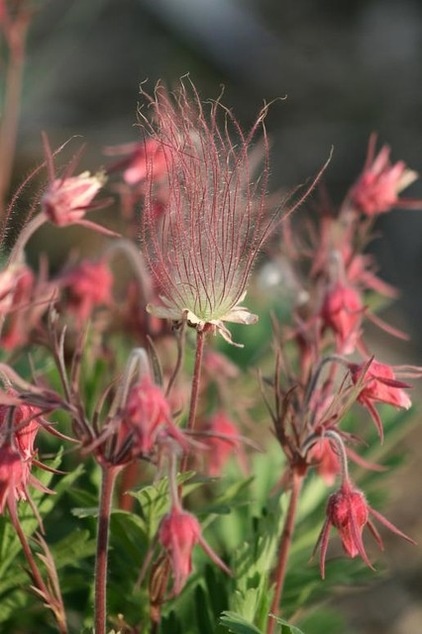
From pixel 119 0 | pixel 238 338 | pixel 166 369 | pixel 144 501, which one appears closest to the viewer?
pixel 144 501

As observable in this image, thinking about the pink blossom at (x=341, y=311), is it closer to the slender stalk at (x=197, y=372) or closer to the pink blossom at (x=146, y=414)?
the slender stalk at (x=197, y=372)

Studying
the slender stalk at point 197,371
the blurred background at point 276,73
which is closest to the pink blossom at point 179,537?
the slender stalk at point 197,371

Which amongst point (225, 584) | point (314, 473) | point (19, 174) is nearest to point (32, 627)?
point (225, 584)

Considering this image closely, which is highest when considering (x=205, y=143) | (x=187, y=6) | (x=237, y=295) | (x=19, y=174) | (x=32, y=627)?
(x=187, y=6)

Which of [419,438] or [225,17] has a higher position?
[225,17]

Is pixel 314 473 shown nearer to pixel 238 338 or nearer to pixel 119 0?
pixel 238 338

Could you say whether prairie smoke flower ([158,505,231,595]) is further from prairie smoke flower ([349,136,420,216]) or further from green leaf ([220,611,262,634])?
prairie smoke flower ([349,136,420,216])
